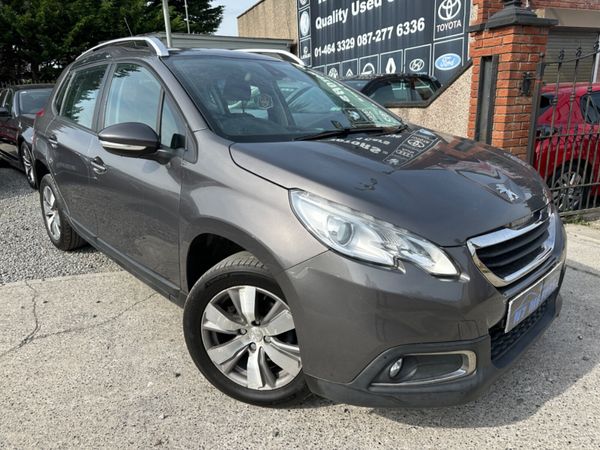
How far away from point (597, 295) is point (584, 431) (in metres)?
1.60

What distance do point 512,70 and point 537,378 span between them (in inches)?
138

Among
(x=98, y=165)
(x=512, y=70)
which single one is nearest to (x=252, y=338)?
(x=98, y=165)

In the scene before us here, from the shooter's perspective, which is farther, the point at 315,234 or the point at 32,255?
the point at 32,255

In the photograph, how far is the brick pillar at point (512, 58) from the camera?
15.5ft

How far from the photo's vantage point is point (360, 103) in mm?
3283

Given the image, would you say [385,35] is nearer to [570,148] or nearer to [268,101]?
[570,148]

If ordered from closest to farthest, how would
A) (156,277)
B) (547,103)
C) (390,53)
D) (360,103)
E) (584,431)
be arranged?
(584,431), (156,277), (360,103), (547,103), (390,53)

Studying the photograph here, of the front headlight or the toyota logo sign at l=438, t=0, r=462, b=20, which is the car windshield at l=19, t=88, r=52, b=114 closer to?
the front headlight

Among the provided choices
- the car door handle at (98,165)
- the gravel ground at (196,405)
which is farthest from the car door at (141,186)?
the gravel ground at (196,405)

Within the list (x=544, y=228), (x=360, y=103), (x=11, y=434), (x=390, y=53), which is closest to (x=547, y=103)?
(x=360, y=103)

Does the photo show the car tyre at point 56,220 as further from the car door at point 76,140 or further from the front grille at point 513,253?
the front grille at point 513,253

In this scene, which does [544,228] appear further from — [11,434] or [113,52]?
[113,52]

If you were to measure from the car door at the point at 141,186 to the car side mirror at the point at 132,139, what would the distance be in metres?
0.09

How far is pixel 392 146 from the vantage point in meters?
2.51
